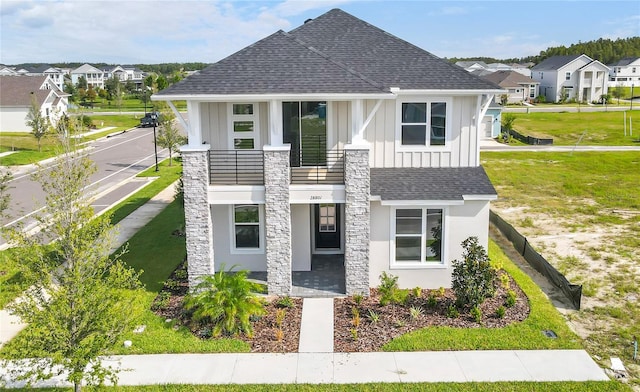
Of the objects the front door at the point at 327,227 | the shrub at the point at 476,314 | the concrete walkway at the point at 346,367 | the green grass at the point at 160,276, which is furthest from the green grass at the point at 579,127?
the concrete walkway at the point at 346,367

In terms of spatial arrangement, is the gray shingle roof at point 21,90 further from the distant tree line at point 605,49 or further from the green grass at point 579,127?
the distant tree line at point 605,49

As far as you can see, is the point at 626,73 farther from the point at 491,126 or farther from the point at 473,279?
the point at 473,279

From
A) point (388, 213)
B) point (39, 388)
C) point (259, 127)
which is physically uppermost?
point (259, 127)

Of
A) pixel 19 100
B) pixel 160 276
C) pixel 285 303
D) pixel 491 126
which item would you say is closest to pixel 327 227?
pixel 285 303

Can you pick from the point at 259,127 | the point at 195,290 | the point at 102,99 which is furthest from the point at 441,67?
the point at 102,99

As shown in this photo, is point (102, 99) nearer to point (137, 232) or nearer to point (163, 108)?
point (163, 108)
